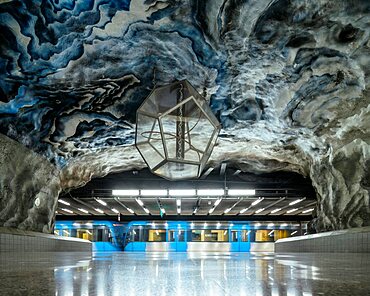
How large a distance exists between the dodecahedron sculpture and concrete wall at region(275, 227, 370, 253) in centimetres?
308

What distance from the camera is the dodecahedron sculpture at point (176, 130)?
434 centimetres

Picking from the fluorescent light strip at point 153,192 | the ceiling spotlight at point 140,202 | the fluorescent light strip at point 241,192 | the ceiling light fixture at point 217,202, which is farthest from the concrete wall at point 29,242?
the ceiling light fixture at point 217,202

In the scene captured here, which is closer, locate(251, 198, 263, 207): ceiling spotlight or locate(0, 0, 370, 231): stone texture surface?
locate(0, 0, 370, 231): stone texture surface

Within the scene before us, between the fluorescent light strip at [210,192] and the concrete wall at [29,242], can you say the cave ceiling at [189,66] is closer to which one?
the concrete wall at [29,242]

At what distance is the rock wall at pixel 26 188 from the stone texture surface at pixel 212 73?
0.82ft

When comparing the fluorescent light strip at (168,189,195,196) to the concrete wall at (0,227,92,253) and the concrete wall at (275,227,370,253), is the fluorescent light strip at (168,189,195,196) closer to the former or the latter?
the concrete wall at (0,227,92,253)

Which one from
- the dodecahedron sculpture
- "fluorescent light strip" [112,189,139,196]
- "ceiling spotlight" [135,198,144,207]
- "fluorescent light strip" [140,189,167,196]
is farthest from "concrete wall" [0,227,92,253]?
"ceiling spotlight" [135,198,144,207]

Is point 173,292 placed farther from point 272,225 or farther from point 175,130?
point 272,225

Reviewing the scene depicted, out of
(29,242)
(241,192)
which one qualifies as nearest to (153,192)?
(241,192)

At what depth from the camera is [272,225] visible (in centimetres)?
2105

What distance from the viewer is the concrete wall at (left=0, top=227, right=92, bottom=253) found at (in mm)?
6430

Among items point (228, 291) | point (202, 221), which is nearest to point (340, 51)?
point (228, 291)

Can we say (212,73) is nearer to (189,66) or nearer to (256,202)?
(189,66)

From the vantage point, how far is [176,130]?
189 inches
